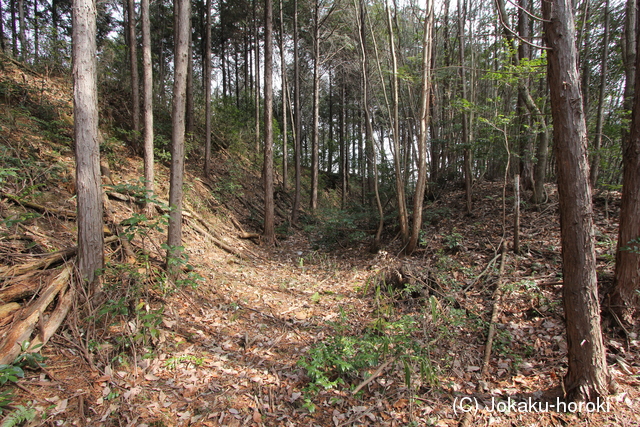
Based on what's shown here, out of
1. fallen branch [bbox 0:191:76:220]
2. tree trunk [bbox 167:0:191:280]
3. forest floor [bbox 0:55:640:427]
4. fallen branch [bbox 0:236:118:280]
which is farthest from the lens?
tree trunk [bbox 167:0:191:280]

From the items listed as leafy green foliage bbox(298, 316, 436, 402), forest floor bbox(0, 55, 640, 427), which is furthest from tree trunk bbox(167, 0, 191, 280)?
leafy green foliage bbox(298, 316, 436, 402)

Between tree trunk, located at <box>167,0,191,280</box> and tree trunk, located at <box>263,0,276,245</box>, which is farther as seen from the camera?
tree trunk, located at <box>263,0,276,245</box>

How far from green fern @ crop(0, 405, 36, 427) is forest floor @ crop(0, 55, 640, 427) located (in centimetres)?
5

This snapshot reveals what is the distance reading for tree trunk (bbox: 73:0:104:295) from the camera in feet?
12.1

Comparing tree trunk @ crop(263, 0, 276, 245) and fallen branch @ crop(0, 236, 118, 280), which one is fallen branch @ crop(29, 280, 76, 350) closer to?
fallen branch @ crop(0, 236, 118, 280)

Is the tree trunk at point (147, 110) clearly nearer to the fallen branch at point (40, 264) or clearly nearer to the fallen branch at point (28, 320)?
the fallen branch at point (40, 264)

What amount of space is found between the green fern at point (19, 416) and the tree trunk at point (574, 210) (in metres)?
4.74

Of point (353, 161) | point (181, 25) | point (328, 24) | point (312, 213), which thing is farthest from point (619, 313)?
→ point (353, 161)

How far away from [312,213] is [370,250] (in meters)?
5.76

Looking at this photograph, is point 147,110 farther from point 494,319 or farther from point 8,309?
point 494,319

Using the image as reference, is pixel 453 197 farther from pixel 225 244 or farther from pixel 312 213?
pixel 225 244

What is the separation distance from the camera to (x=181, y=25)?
5.35 m

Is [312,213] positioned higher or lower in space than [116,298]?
higher

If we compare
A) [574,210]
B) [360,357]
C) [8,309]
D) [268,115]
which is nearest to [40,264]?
[8,309]
